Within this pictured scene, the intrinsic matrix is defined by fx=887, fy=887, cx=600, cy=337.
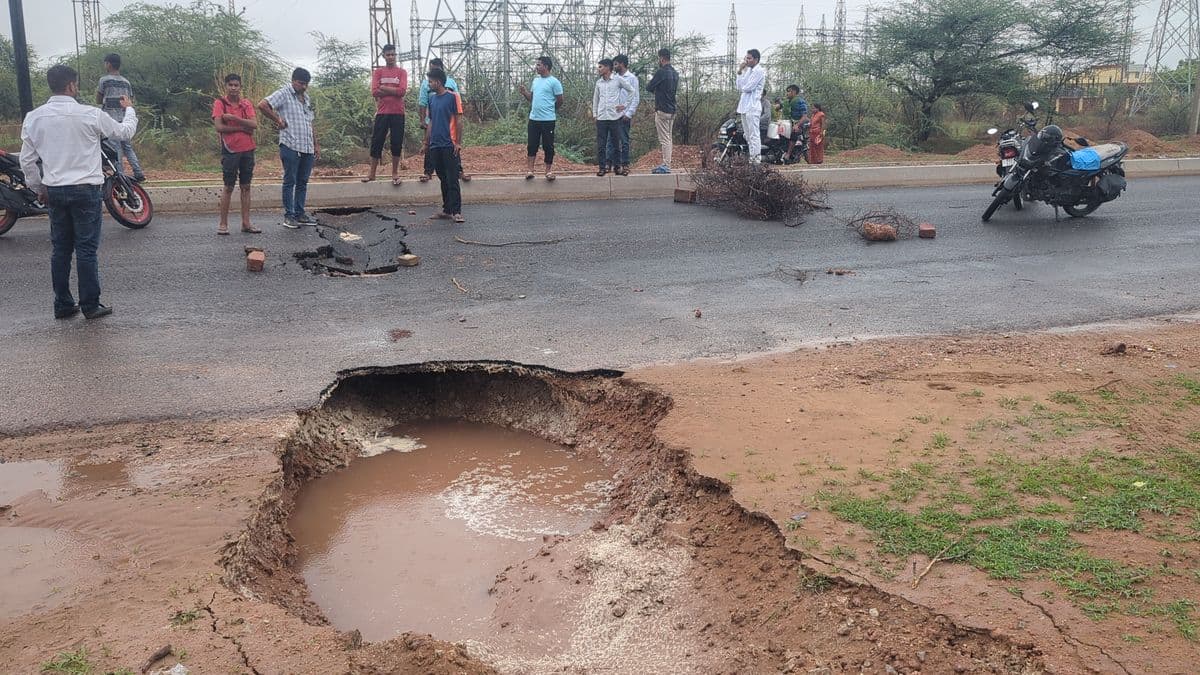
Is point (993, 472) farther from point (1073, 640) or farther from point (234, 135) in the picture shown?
point (234, 135)

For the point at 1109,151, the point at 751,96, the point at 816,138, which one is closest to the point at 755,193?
the point at 751,96

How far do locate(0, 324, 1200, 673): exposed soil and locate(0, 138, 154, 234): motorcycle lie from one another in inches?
241

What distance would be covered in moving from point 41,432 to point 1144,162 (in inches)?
813

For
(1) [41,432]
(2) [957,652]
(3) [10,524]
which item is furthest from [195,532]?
(2) [957,652]

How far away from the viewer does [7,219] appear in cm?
986

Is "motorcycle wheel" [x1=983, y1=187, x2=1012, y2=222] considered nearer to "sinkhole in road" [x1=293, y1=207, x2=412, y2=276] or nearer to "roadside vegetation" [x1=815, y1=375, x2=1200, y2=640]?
"roadside vegetation" [x1=815, y1=375, x2=1200, y2=640]

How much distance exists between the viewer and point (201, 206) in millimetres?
11602

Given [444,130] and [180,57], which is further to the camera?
[180,57]

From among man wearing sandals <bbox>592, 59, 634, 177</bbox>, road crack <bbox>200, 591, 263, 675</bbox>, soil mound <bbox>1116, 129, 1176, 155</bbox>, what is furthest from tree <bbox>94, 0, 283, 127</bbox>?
soil mound <bbox>1116, 129, 1176, 155</bbox>

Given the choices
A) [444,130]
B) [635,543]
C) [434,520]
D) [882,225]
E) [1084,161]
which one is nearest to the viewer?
[635,543]

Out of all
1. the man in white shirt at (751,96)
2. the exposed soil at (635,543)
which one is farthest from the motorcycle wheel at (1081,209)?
Result: the exposed soil at (635,543)

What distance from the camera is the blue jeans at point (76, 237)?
6.55 m

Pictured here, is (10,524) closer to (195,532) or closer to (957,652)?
(195,532)

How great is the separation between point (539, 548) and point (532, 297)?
3803mm
